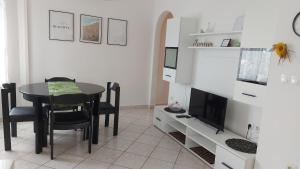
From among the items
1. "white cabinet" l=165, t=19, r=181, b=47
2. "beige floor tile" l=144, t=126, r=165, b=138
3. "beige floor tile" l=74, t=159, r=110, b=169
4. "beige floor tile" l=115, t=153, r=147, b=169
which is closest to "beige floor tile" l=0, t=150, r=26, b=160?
"beige floor tile" l=74, t=159, r=110, b=169

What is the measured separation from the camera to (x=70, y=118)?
9.47 feet

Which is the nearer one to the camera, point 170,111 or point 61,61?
point 170,111

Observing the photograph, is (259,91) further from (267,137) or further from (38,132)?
(38,132)

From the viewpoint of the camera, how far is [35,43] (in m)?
4.11

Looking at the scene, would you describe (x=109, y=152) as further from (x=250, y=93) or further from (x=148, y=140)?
(x=250, y=93)

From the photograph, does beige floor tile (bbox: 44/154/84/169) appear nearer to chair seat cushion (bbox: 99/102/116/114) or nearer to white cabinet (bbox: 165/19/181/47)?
chair seat cushion (bbox: 99/102/116/114)

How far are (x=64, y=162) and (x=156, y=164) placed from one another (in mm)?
1129

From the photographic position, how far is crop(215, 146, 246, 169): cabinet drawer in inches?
90.0

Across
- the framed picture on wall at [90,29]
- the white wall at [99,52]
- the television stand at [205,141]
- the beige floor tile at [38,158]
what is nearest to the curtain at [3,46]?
the white wall at [99,52]

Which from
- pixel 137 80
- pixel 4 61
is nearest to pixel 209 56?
pixel 137 80

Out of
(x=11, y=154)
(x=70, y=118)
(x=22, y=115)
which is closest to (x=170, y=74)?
(x=70, y=118)

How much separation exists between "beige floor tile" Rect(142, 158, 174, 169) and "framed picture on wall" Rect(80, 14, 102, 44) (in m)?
2.75

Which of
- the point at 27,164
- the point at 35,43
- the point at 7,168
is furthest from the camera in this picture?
the point at 35,43

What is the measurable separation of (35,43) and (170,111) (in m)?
2.76
